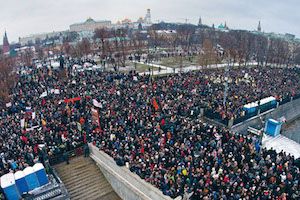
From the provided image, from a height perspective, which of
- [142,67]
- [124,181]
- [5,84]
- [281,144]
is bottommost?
[281,144]

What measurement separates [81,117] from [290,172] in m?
14.2

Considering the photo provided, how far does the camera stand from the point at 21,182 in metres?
13.0

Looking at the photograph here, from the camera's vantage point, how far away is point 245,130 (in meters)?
23.3

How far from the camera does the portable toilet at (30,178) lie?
13.2 m

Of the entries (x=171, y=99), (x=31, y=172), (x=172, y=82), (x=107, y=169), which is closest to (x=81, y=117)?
(x=107, y=169)

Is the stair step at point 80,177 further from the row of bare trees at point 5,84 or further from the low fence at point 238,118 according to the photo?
the row of bare trees at point 5,84

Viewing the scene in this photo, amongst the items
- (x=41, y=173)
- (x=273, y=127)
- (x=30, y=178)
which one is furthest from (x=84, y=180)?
(x=273, y=127)

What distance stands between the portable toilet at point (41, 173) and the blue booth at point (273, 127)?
58.8ft

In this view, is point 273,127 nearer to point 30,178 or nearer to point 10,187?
point 30,178

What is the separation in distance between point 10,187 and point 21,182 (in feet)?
2.10

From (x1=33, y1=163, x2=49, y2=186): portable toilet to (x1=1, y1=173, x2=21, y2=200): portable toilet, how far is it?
3.62ft

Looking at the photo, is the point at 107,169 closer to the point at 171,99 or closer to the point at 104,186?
the point at 104,186

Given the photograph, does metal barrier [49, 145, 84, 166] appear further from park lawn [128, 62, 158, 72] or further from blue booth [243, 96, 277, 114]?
park lawn [128, 62, 158, 72]

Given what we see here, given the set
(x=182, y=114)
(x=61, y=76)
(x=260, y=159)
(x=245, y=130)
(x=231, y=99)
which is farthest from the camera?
(x=61, y=76)
